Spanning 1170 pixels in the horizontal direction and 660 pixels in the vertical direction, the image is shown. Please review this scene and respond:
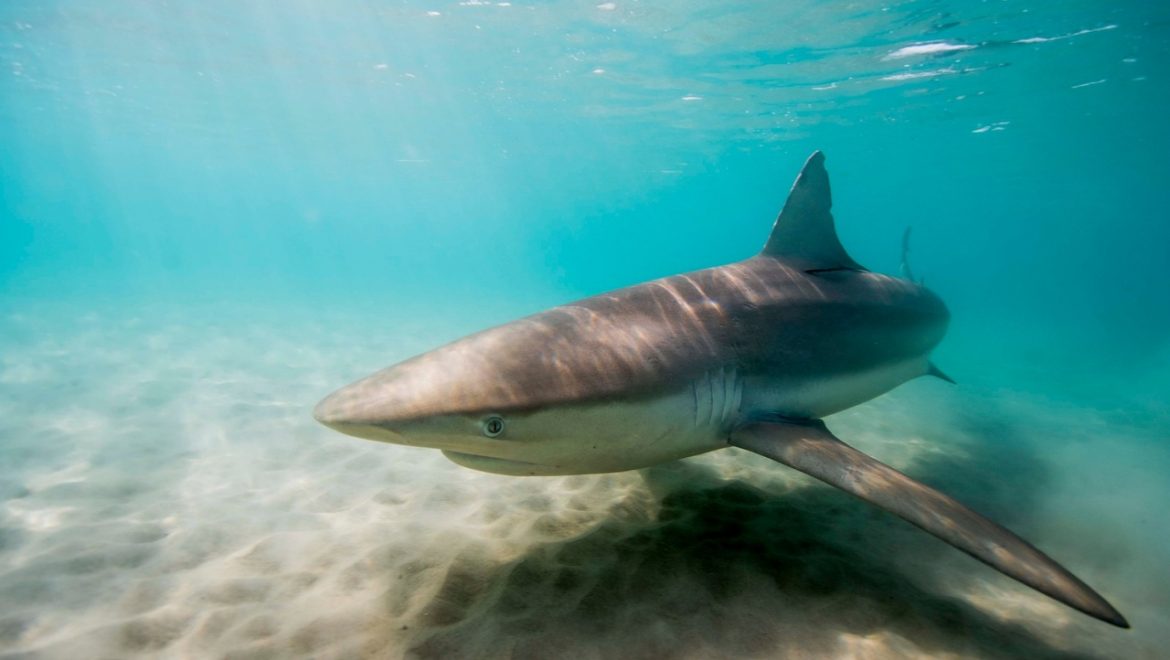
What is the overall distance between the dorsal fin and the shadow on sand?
2.05 meters

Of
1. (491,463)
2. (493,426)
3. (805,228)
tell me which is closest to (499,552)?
(491,463)

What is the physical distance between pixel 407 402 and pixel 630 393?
109cm

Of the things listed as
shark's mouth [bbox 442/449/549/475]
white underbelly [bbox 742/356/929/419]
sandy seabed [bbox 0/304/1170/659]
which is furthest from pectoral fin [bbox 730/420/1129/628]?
shark's mouth [bbox 442/449/549/475]

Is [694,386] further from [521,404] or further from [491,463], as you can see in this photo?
[491,463]

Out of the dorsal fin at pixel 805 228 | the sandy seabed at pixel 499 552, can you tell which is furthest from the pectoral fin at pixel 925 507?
the dorsal fin at pixel 805 228

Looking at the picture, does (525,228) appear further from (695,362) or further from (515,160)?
(695,362)

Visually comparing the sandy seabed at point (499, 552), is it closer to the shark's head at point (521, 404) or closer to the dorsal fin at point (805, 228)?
the shark's head at point (521, 404)

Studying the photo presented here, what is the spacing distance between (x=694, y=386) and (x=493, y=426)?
4.01ft

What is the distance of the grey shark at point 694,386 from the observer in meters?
2.25

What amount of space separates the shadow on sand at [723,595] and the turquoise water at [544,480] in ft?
0.07

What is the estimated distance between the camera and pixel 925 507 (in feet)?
7.72

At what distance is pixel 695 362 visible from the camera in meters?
3.04

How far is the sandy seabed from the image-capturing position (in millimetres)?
2469

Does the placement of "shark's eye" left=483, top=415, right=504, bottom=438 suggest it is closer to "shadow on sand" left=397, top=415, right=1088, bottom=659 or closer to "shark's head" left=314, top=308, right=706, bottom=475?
"shark's head" left=314, top=308, right=706, bottom=475
